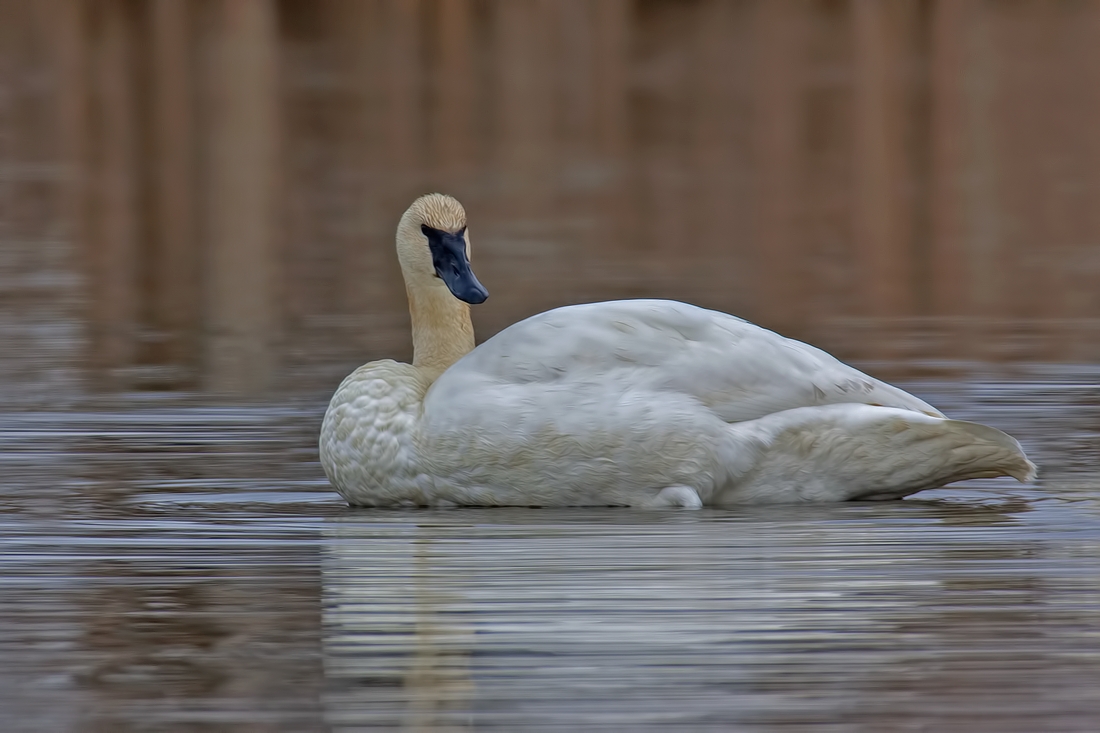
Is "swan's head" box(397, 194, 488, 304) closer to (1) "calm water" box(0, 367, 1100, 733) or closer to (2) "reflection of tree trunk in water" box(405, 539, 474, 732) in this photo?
(1) "calm water" box(0, 367, 1100, 733)

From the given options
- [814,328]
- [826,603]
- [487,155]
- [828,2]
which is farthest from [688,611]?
[828,2]

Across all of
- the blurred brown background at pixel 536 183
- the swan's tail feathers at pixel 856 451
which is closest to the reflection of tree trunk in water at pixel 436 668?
the swan's tail feathers at pixel 856 451

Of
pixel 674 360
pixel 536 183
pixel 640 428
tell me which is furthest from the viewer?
pixel 536 183

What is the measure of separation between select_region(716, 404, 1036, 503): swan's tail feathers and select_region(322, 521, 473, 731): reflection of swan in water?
1.28 meters

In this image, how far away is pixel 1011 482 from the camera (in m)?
8.91

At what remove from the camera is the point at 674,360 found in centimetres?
828

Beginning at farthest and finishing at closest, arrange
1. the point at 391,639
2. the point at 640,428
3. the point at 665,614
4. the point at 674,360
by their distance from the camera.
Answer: the point at 674,360 < the point at 640,428 < the point at 665,614 < the point at 391,639

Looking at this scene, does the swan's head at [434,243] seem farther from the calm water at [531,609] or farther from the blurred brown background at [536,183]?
the blurred brown background at [536,183]

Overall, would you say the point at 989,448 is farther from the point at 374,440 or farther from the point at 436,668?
the point at 436,668

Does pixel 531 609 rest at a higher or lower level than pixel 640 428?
lower

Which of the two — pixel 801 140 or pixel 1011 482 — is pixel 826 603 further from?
pixel 801 140

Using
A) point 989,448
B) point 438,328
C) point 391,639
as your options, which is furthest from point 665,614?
point 438,328

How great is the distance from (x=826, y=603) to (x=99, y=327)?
8.38 meters

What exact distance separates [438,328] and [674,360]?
1.16 metres
